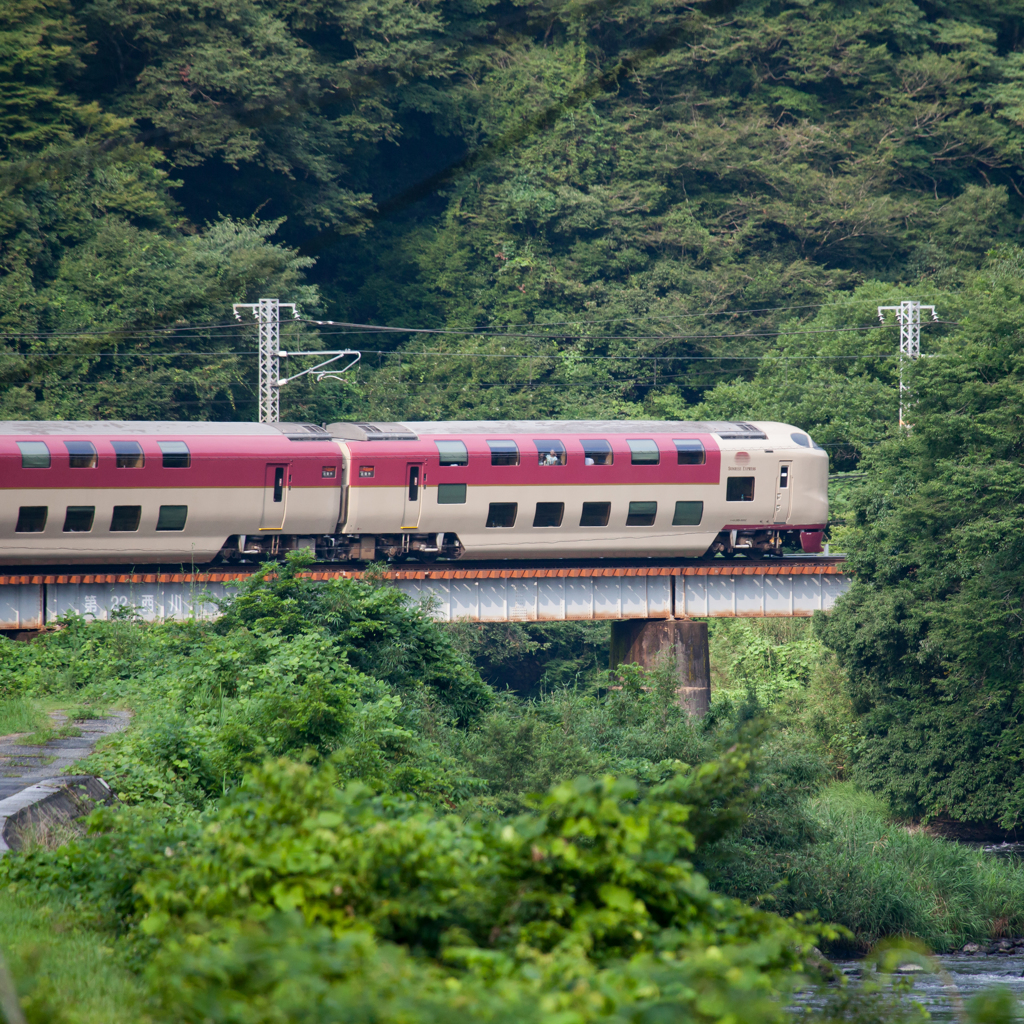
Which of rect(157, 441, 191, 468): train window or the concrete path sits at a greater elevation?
rect(157, 441, 191, 468): train window

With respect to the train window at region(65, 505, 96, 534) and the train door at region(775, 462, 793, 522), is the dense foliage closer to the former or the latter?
the train door at region(775, 462, 793, 522)

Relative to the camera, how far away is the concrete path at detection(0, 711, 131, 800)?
1166cm

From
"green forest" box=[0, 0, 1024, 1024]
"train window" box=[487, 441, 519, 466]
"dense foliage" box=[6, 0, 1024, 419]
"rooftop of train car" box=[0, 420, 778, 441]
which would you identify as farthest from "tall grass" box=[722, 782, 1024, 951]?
"dense foliage" box=[6, 0, 1024, 419]

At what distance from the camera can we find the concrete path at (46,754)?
38.3ft

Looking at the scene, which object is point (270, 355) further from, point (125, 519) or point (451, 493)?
point (125, 519)

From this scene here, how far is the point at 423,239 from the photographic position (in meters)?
60.3

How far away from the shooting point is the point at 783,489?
3334 cm

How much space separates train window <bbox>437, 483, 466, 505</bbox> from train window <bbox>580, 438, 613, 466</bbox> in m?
3.14

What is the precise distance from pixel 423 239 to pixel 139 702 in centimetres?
4606

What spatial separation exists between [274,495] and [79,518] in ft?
13.9

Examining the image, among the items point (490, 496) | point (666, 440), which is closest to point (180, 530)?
point (490, 496)

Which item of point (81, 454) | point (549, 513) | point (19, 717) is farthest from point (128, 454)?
point (19, 717)

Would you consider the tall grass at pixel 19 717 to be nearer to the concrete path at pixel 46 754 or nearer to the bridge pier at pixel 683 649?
the concrete path at pixel 46 754

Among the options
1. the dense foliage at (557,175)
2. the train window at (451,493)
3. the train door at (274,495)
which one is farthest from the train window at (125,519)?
the dense foliage at (557,175)
